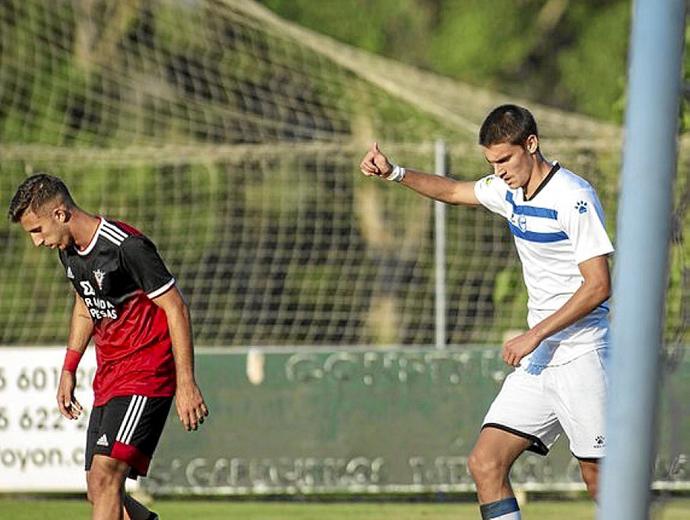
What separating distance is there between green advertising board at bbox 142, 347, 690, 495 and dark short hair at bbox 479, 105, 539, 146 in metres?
5.50

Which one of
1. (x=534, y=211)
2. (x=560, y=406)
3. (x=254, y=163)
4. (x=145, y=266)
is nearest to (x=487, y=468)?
(x=560, y=406)

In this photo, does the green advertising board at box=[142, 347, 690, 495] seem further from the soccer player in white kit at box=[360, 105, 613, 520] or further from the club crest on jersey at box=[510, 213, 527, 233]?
the club crest on jersey at box=[510, 213, 527, 233]

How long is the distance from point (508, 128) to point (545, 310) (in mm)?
867

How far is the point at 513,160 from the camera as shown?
750cm

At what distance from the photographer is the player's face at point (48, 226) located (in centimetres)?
783

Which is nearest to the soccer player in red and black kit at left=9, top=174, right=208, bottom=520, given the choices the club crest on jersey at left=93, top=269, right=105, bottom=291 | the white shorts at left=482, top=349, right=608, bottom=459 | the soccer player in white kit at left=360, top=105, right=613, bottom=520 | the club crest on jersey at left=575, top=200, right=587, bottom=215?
the club crest on jersey at left=93, top=269, right=105, bottom=291

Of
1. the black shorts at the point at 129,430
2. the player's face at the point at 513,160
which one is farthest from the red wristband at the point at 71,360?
the player's face at the point at 513,160

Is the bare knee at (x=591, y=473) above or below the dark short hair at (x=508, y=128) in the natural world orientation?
below

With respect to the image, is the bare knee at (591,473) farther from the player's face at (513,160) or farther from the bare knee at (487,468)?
the player's face at (513,160)

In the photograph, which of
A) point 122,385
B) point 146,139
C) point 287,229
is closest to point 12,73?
point 146,139

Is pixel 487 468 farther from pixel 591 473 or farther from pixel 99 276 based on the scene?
pixel 99 276

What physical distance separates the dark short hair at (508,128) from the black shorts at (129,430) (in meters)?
1.99

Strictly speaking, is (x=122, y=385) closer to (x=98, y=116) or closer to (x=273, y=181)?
(x=273, y=181)

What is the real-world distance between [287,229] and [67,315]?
2.16m
